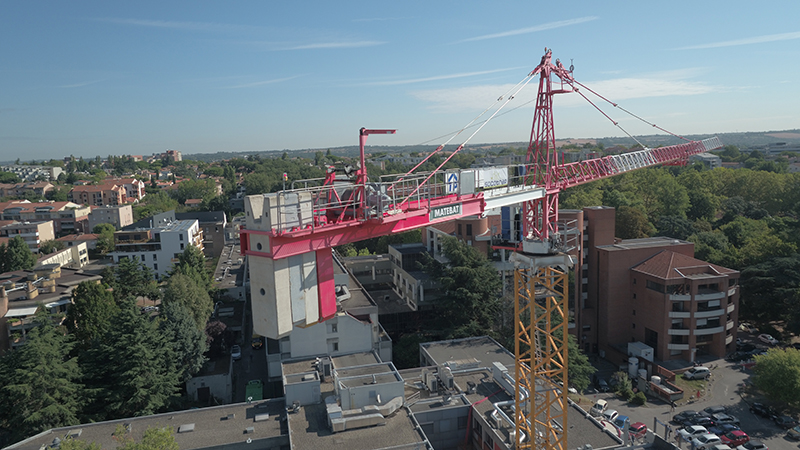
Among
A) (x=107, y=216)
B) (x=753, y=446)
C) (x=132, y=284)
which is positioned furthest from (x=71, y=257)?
(x=753, y=446)

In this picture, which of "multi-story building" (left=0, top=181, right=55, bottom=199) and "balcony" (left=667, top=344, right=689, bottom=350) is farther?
"multi-story building" (left=0, top=181, right=55, bottom=199)

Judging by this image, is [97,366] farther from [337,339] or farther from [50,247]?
[50,247]

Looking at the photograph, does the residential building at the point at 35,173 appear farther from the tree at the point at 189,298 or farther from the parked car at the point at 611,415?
the parked car at the point at 611,415

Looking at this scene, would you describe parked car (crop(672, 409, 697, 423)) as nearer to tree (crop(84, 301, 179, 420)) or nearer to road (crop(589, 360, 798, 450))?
road (crop(589, 360, 798, 450))

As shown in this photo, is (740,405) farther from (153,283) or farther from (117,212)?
(117,212)

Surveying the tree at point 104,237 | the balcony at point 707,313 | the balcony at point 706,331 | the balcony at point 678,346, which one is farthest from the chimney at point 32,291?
the balcony at point 706,331

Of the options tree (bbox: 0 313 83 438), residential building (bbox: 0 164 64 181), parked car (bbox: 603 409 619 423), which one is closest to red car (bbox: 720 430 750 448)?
parked car (bbox: 603 409 619 423)
